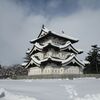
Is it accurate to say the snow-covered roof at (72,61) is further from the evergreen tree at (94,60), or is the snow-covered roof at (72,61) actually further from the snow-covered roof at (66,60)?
the evergreen tree at (94,60)

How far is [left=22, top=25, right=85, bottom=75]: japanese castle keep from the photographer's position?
151 feet

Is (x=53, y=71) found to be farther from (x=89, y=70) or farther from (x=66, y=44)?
(x=89, y=70)

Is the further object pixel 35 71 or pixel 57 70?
pixel 35 71

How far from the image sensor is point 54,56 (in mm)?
47156

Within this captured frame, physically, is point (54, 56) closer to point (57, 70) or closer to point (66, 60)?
point (66, 60)

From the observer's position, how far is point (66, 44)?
48000mm

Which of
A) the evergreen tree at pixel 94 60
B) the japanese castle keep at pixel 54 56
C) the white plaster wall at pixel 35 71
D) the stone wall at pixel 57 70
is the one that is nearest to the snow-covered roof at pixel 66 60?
the japanese castle keep at pixel 54 56

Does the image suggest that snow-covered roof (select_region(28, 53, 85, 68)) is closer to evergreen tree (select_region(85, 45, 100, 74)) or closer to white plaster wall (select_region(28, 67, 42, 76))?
white plaster wall (select_region(28, 67, 42, 76))

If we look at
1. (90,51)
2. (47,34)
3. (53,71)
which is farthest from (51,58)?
(90,51)

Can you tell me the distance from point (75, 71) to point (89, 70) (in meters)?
10.1

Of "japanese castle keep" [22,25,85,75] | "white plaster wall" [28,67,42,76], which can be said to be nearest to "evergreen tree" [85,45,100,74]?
"japanese castle keep" [22,25,85,75]

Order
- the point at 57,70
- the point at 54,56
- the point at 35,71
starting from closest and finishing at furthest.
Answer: the point at 57,70, the point at 54,56, the point at 35,71

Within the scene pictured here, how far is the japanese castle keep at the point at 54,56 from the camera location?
151 ft

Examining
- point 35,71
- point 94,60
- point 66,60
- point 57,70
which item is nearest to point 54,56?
point 66,60
